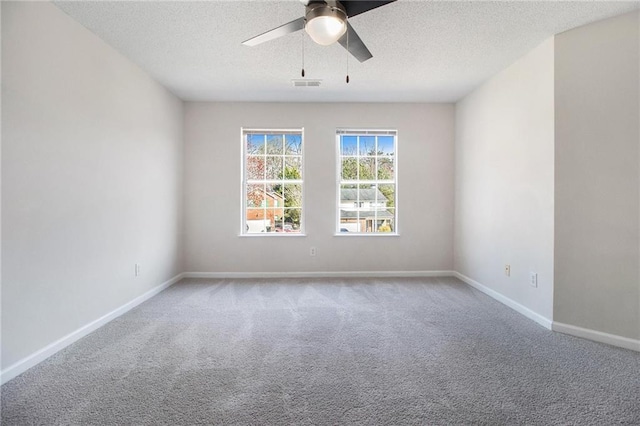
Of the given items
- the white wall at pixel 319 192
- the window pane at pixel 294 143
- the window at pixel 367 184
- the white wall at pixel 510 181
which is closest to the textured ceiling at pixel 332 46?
the white wall at pixel 510 181

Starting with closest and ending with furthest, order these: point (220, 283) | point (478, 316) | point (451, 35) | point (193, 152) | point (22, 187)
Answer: point (22, 187) < point (451, 35) < point (478, 316) < point (220, 283) < point (193, 152)

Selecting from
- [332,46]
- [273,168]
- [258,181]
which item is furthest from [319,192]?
[332,46]

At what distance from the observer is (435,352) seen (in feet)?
6.74

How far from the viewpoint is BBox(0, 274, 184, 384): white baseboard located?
5.75ft

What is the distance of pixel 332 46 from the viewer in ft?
8.57

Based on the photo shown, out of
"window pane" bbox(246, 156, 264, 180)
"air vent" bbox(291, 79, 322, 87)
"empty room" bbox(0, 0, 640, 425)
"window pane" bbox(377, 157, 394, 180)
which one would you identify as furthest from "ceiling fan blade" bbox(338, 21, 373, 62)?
"window pane" bbox(246, 156, 264, 180)

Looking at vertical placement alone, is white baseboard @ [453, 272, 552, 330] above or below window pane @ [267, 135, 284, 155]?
below

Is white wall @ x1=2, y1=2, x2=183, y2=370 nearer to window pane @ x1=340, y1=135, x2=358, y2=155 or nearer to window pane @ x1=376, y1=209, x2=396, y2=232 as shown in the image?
window pane @ x1=340, y1=135, x2=358, y2=155

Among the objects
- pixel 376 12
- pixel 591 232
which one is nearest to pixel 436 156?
pixel 591 232

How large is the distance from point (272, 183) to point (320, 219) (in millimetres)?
901

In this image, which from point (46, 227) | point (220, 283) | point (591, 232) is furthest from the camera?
point (220, 283)

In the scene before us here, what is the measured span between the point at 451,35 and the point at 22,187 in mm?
3416

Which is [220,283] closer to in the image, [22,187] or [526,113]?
[22,187]

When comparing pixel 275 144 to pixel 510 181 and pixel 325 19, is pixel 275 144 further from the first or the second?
pixel 510 181
